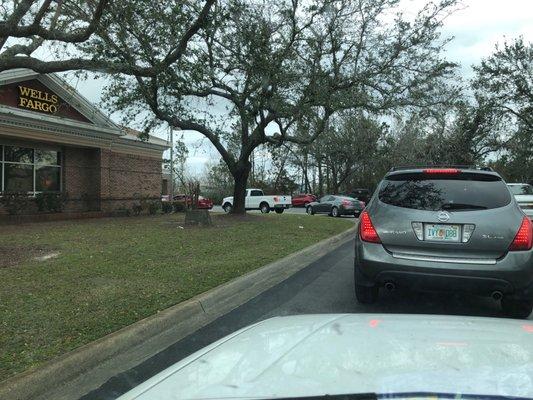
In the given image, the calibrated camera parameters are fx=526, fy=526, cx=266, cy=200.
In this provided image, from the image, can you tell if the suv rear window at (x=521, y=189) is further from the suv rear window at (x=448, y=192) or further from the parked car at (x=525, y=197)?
the suv rear window at (x=448, y=192)

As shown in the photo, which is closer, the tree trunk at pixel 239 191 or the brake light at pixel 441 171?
the brake light at pixel 441 171

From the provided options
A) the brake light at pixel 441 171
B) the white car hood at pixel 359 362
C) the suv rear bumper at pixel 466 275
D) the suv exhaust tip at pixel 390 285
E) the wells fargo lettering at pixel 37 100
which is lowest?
the suv exhaust tip at pixel 390 285

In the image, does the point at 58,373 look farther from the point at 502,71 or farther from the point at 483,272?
the point at 502,71

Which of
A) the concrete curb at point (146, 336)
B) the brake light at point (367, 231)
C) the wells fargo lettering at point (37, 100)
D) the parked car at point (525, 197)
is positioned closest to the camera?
the concrete curb at point (146, 336)

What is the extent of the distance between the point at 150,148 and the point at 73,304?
72.9 feet

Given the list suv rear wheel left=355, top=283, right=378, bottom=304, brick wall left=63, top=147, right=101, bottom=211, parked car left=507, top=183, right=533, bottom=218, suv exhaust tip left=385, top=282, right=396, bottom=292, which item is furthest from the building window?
parked car left=507, top=183, right=533, bottom=218

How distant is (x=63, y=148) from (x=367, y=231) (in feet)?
64.3

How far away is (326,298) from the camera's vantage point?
24.0ft

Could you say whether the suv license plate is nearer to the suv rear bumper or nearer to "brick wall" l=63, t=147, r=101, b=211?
the suv rear bumper

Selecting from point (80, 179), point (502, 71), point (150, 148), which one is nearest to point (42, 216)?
point (80, 179)

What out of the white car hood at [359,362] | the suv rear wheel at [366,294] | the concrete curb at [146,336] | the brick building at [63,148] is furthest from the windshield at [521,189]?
the white car hood at [359,362]

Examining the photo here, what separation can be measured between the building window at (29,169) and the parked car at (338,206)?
1628 cm

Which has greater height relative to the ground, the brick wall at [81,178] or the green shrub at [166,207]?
the brick wall at [81,178]

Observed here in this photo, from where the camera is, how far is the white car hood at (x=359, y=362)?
186 centimetres
